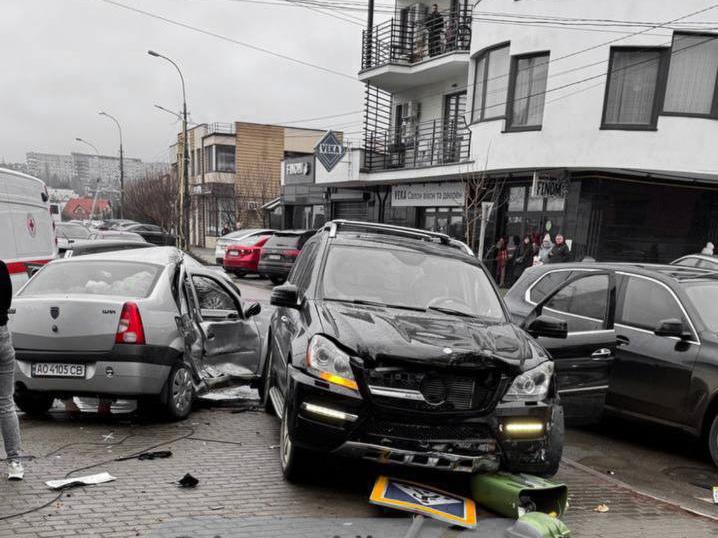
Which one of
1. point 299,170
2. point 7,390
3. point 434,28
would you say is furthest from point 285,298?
point 299,170

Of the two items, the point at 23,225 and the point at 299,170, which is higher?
the point at 299,170

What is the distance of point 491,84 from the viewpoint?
1864 cm

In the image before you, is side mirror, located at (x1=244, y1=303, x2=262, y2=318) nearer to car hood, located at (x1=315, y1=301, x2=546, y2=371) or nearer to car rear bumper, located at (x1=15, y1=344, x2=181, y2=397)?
car rear bumper, located at (x1=15, y1=344, x2=181, y2=397)

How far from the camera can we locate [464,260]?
208 inches

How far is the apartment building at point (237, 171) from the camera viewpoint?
3934cm

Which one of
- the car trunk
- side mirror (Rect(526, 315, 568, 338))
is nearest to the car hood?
side mirror (Rect(526, 315, 568, 338))

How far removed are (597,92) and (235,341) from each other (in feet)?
43.4

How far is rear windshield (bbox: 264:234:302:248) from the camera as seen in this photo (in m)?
18.7

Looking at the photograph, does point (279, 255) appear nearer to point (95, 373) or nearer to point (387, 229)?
point (387, 229)

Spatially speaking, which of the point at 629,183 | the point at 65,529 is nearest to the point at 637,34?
the point at 629,183

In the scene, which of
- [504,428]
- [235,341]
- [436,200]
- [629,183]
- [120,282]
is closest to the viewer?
[504,428]

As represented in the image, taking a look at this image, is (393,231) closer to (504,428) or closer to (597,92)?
(504,428)

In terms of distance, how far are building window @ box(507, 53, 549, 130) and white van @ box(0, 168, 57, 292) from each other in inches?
517

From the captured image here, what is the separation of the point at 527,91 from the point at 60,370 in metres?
16.0
